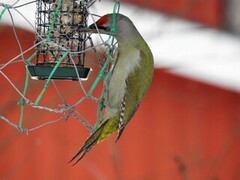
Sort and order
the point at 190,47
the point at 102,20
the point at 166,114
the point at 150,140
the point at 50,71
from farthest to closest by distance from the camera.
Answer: the point at 166,114 → the point at 150,140 → the point at 190,47 → the point at 102,20 → the point at 50,71

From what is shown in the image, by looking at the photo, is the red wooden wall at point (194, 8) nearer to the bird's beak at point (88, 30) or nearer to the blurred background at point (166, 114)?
the blurred background at point (166, 114)

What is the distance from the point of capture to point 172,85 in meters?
8.51


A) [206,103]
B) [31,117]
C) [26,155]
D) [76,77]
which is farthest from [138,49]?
[206,103]

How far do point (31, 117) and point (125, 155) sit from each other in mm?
1530

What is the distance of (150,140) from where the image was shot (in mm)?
8344

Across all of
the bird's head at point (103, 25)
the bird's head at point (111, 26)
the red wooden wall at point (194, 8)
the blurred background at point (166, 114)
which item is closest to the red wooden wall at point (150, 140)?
Answer: the blurred background at point (166, 114)

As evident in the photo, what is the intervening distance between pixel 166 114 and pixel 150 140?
312 mm

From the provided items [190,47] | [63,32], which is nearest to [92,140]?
[63,32]

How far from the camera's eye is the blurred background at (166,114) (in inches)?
283

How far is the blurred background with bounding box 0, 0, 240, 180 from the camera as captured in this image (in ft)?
23.6

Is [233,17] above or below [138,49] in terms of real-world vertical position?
below

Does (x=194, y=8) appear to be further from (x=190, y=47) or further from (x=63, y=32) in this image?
(x=63, y=32)

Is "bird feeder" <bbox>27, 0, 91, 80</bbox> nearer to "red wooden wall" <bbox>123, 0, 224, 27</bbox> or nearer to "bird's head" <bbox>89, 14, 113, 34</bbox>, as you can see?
"bird's head" <bbox>89, 14, 113, 34</bbox>

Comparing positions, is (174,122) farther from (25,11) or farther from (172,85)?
(25,11)
